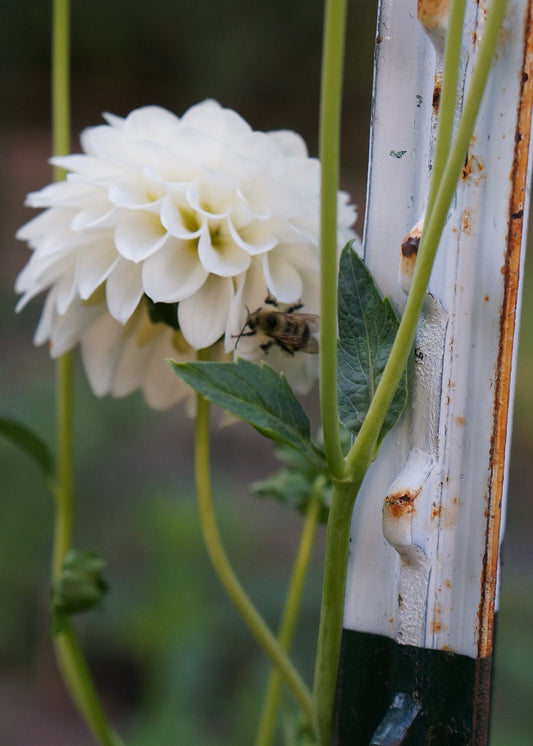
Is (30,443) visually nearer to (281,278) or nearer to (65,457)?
(65,457)

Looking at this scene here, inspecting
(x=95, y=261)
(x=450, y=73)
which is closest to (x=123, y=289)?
(x=95, y=261)

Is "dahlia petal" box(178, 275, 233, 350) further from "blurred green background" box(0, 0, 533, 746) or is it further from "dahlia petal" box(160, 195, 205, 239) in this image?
"blurred green background" box(0, 0, 533, 746)

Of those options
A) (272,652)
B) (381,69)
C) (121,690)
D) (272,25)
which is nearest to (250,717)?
(121,690)

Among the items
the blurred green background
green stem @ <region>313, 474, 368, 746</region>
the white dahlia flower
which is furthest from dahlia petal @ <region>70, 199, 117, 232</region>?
the blurred green background

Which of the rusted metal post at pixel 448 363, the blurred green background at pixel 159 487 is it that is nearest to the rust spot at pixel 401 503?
the rusted metal post at pixel 448 363

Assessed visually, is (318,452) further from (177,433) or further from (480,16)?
(177,433)
